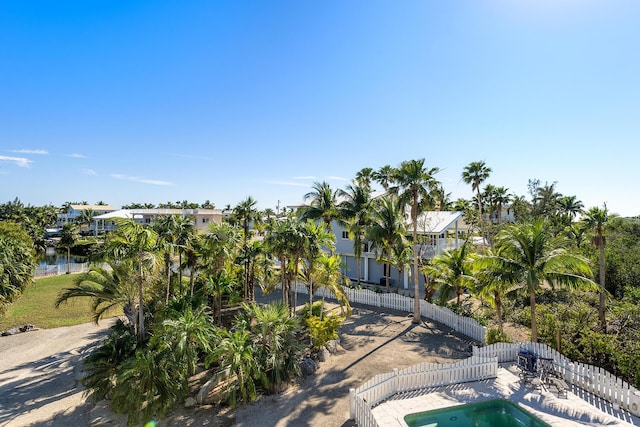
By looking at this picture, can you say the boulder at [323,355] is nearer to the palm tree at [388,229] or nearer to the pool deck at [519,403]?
the pool deck at [519,403]

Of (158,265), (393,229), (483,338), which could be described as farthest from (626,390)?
(158,265)

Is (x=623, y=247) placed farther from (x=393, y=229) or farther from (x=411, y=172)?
(x=411, y=172)

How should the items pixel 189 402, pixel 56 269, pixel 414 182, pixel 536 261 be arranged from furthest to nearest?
pixel 56 269 < pixel 414 182 < pixel 536 261 < pixel 189 402

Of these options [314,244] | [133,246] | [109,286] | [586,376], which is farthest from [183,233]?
[586,376]

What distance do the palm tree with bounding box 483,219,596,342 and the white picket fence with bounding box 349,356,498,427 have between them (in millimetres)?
3264

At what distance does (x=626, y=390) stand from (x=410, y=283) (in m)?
18.1

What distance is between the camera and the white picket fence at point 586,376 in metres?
9.58

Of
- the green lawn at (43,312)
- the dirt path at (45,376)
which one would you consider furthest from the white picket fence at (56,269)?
the dirt path at (45,376)

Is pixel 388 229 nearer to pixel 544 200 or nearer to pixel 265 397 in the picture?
pixel 265 397

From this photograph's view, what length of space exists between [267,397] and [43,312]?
66.0 ft

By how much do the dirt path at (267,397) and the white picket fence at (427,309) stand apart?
1.92ft

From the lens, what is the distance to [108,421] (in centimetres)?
1002

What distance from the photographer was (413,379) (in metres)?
11.0

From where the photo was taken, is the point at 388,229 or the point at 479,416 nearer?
the point at 479,416
